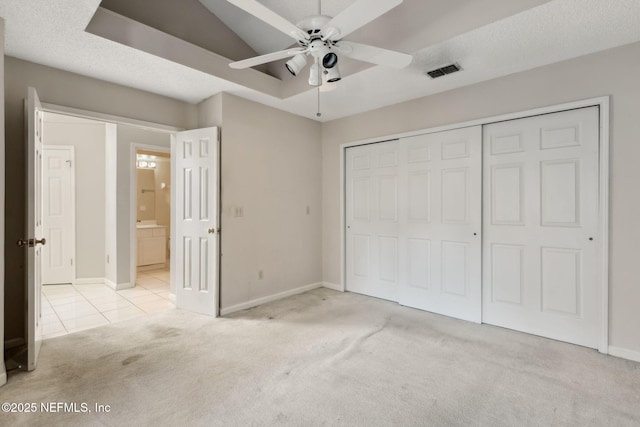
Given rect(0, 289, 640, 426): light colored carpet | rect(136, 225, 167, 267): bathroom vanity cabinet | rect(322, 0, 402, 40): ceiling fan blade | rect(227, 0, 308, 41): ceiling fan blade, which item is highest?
rect(227, 0, 308, 41): ceiling fan blade

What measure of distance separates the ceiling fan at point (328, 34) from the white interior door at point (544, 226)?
5.76ft

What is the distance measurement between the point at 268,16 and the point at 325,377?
2.40m

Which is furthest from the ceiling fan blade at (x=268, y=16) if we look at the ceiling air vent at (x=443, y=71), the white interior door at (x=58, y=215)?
the white interior door at (x=58, y=215)

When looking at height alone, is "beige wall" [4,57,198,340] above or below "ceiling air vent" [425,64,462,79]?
below

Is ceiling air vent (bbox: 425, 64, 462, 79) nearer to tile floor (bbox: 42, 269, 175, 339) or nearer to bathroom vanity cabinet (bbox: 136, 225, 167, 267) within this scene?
tile floor (bbox: 42, 269, 175, 339)

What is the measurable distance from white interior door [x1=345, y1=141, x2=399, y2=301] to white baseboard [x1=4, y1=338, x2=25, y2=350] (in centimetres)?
360

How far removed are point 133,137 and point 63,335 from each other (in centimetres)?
302

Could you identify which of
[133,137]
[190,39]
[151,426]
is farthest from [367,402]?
[133,137]

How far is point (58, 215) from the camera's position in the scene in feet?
15.9

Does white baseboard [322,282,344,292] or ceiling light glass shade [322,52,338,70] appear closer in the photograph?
ceiling light glass shade [322,52,338,70]

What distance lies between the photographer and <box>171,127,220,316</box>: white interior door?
3457 millimetres

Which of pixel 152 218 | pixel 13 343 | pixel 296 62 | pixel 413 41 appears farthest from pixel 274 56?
pixel 152 218

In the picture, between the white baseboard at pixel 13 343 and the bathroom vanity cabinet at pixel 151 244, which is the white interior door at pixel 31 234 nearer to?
the white baseboard at pixel 13 343

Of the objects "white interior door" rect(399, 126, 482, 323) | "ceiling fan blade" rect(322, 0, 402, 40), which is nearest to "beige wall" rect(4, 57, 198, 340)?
"ceiling fan blade" rect(322, 0, 402, 40)
